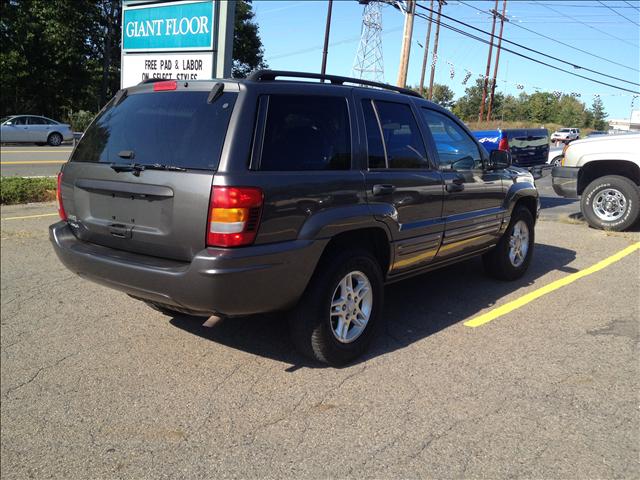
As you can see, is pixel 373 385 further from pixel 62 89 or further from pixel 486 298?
pixel 62 89

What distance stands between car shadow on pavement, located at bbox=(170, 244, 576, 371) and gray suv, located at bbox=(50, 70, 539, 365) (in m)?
0.40

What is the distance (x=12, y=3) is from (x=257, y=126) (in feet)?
118

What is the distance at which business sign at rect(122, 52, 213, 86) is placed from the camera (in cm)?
805

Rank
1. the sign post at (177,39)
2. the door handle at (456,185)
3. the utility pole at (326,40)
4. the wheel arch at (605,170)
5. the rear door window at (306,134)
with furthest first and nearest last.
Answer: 1. the utility pole at (326,40)
2. the wheel arch at (605,170)
3. the sign post at (177,39)
4. the door handle at (456,185)
5. the rear door window at (306,134)

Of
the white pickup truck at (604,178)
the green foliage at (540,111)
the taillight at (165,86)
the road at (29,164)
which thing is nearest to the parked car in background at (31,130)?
the road at (29,164)

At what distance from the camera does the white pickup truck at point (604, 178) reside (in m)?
8.45

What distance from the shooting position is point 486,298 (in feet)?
17.9

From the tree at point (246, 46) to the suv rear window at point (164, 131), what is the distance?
127ft

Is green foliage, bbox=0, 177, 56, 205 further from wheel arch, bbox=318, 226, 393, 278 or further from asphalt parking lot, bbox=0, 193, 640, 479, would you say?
wheel arch, bbox=318, 226, 393, 278

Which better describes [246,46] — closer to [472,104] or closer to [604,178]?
[604,178]

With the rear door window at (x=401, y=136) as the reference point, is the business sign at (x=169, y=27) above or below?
above

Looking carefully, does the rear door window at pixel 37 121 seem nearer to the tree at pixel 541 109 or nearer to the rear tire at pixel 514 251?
the rear tire at pixel 514 251

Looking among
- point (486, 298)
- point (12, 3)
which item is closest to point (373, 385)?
point (486, 298)

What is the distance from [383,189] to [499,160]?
206 centimetres
